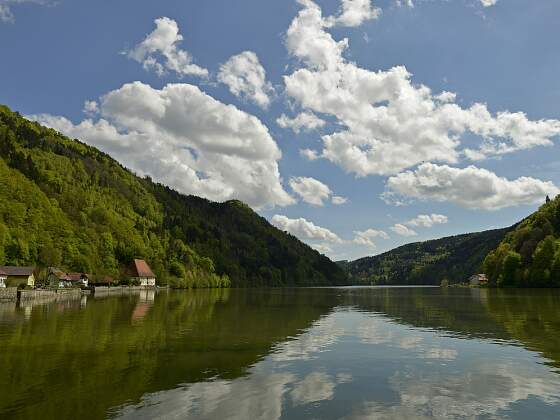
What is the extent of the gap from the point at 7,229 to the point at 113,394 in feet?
460

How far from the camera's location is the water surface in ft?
66.2

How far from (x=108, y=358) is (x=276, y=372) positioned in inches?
458

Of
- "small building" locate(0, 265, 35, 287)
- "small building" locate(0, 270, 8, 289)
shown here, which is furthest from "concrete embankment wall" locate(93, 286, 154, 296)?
"small building" locate(0, 270, 8, 289)

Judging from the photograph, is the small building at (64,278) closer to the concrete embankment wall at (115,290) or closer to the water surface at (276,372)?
the concrete embankment wall at (115,290)

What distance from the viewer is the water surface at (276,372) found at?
794 inches

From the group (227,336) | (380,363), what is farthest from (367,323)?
(380,363)

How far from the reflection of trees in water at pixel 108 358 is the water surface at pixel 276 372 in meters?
0.09

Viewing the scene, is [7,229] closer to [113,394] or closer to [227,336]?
[227,336]

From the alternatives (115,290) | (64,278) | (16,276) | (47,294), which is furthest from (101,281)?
(47,294)

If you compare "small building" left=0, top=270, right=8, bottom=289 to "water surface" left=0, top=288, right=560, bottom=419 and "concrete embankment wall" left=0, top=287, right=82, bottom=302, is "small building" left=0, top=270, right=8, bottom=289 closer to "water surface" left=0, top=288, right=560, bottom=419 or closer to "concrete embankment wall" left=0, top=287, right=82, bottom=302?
"concrete embankment wall" left=0, top=287, right=82, bottom=302

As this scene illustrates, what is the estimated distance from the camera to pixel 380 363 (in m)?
30.6

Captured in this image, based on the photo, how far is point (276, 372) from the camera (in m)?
27.5

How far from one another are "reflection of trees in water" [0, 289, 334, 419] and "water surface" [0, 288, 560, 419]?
93 mm

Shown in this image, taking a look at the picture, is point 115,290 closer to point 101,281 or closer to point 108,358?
point 101,281
